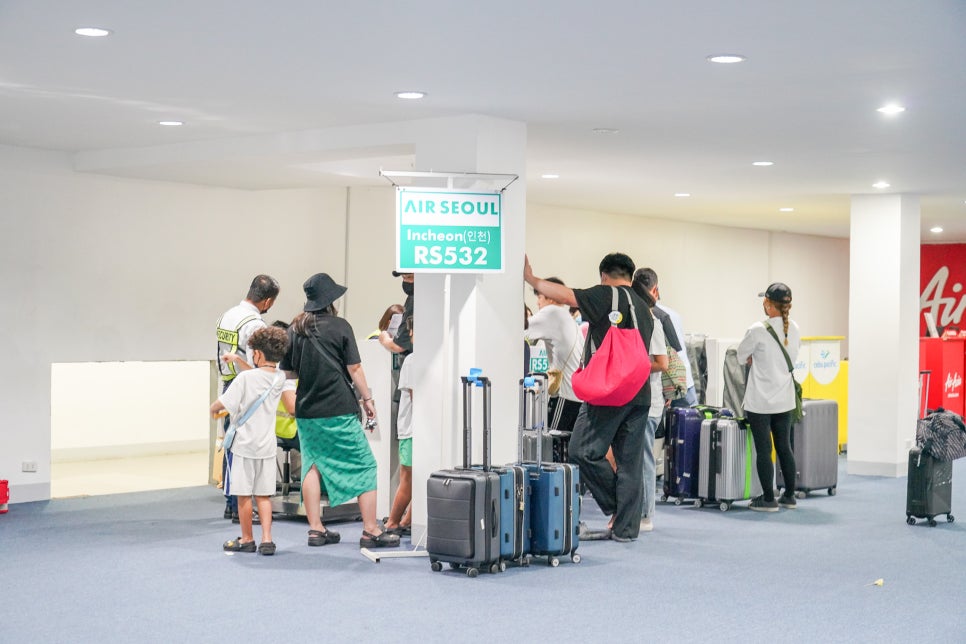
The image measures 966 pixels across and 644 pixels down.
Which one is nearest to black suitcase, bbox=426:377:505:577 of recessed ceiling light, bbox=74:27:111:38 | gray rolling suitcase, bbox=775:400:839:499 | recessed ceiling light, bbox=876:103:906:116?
recessed ceiling light, bbox=74:27:111:38

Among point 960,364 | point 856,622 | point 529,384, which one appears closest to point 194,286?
point 529,384

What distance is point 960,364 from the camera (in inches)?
631

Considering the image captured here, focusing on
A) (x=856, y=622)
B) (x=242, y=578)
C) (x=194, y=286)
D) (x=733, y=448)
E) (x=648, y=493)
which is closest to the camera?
(x=856, y=622)

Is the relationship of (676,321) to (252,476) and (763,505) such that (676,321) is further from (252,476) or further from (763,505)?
(252,476)

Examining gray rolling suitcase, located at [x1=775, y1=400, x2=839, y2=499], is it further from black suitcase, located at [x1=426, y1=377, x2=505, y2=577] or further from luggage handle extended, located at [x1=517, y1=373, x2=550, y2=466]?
black suitcase, located at [x1=426, y1=377, x2=505, y2=577]

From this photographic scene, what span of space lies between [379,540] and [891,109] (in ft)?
13.1

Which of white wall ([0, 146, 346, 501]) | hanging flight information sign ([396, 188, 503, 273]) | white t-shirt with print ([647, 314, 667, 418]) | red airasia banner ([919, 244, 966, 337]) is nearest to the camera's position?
hanging flight information sign ([396, 188, 503, 273])

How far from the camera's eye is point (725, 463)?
9102mm

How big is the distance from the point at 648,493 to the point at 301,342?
8.43 ft

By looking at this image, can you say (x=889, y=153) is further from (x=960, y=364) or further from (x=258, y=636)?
(x=960, y=364)

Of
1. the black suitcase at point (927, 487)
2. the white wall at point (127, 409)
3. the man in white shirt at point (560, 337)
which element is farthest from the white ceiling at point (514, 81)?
the white wall at point (127, 409)

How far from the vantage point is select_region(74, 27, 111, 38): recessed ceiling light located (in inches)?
211

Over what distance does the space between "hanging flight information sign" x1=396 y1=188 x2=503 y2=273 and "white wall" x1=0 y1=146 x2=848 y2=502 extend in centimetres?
396

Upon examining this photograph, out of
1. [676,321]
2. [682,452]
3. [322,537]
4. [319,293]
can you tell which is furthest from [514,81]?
[682,452]
